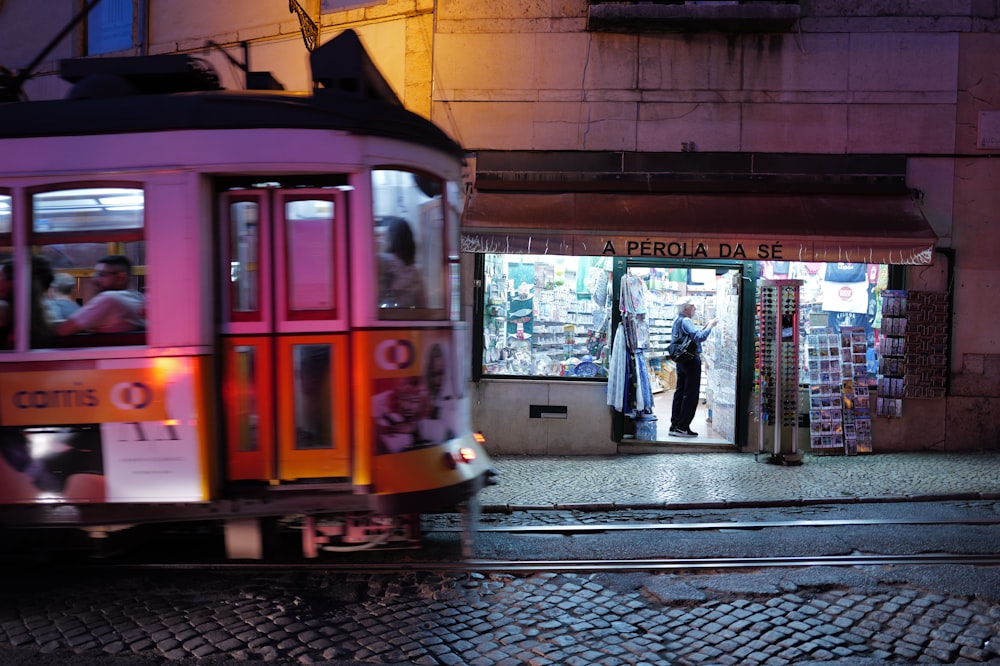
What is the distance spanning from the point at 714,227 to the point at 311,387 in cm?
619

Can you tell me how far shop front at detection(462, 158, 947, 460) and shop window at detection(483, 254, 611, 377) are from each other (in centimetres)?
2

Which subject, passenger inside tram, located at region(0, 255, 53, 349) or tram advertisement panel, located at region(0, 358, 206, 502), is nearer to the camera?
tram advertisement panel, located at region(0, 358, 206, 502)

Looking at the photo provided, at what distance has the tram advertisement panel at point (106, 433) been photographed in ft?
16.0

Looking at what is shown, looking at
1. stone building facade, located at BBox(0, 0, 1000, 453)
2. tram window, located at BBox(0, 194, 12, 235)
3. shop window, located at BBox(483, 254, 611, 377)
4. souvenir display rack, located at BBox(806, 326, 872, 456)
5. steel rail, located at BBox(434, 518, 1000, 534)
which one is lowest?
steel rail, located at BBox(434, 518, 1000, 534)

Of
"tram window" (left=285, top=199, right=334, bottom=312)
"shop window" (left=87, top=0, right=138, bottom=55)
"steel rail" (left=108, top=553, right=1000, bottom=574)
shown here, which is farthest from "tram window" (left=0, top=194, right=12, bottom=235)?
"shop window" (left=87, top=0, right=138, bottom=55)

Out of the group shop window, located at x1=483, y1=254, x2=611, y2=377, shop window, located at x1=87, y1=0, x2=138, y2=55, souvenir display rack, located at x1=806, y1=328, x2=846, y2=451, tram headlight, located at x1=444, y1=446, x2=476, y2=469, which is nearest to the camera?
tram headlight, located at x1=444, y1=446, x2=476, y2=469

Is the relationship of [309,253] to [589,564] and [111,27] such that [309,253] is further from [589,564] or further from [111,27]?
[111,27]

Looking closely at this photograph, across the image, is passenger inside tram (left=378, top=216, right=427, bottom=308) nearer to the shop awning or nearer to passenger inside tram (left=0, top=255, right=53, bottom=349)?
passenger inside tram (left=0, top=255, right=53, bottom=349)

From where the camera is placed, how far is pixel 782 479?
850 centimetres

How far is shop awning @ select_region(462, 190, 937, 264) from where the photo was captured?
923 centimetres

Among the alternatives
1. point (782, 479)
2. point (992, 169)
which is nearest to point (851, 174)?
point (992, 169)

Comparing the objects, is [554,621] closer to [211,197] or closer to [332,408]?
[332,408]

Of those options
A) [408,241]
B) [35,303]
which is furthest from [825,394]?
[35,303]

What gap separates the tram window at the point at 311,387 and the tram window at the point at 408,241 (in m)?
0.53
